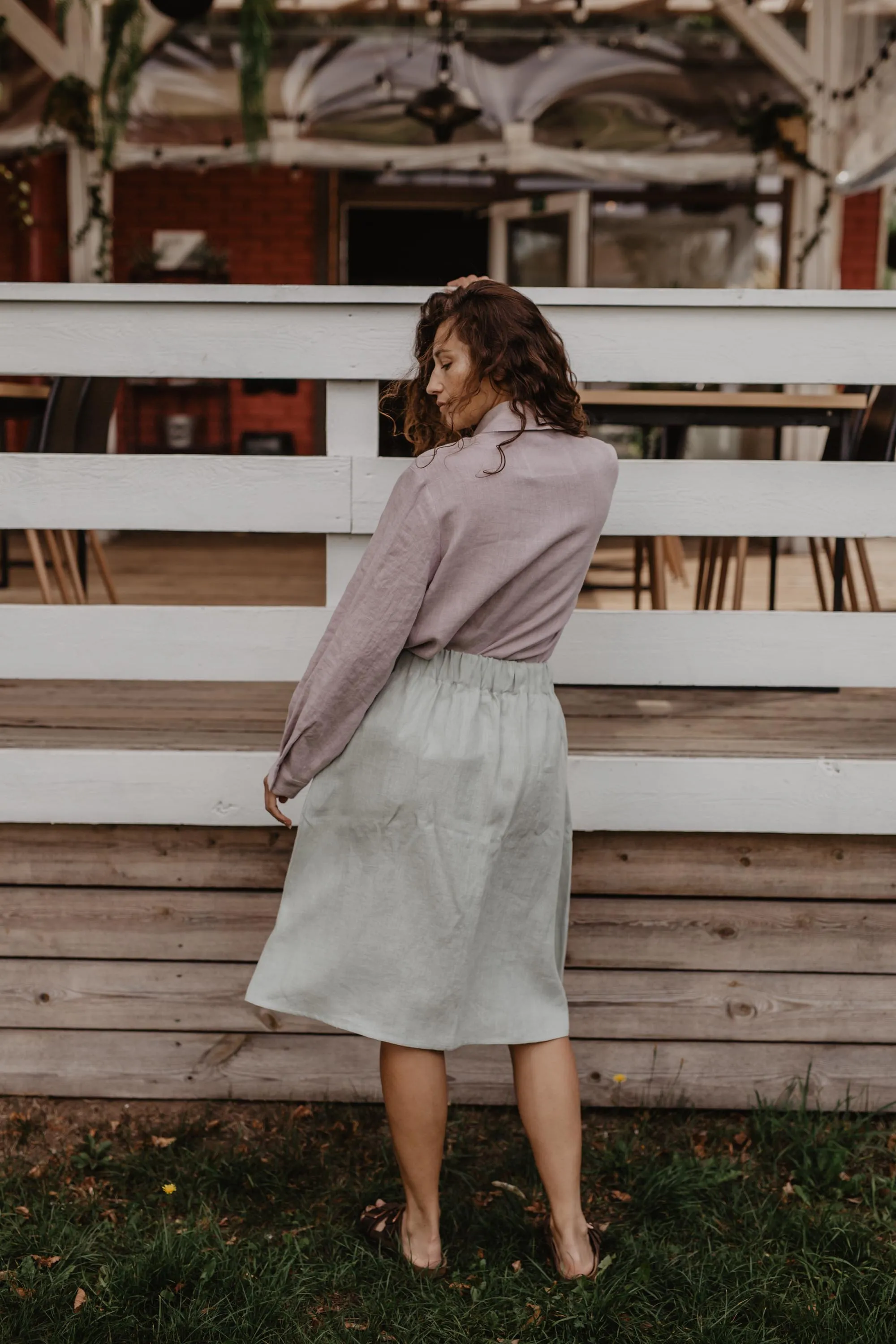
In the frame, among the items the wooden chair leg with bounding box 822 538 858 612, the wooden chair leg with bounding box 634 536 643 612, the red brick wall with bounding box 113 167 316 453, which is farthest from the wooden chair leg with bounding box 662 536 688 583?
the red brick wall with bounding box 113 167 316 453

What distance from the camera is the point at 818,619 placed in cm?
237

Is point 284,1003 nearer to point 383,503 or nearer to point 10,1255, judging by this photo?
point 10,1255

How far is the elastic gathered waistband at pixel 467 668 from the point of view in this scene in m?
1.81

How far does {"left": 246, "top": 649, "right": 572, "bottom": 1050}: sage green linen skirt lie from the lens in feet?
5.91

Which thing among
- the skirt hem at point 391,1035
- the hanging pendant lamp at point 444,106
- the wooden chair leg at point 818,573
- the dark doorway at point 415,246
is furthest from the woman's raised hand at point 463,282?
the dark doorway at point 415,246

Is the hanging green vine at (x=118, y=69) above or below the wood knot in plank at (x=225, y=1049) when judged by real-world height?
above

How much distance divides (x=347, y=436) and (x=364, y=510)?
0.14m

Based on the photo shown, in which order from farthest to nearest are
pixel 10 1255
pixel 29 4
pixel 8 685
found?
pixel 29 4
pixel 8 685
pixel 10 1255

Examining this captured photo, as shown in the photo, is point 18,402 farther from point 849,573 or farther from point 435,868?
point 435,868

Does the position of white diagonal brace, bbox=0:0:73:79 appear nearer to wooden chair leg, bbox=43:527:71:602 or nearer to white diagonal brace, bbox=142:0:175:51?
white diagonal brace, bbox=142:0:175:51

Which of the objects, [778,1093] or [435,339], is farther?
[778,1093]

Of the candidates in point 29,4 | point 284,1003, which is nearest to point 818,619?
point 284,1003

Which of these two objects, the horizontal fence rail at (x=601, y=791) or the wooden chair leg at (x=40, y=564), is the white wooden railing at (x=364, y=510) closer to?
the horizontal fence rail at (x=601, y=791)

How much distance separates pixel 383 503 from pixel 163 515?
394 millimetres
